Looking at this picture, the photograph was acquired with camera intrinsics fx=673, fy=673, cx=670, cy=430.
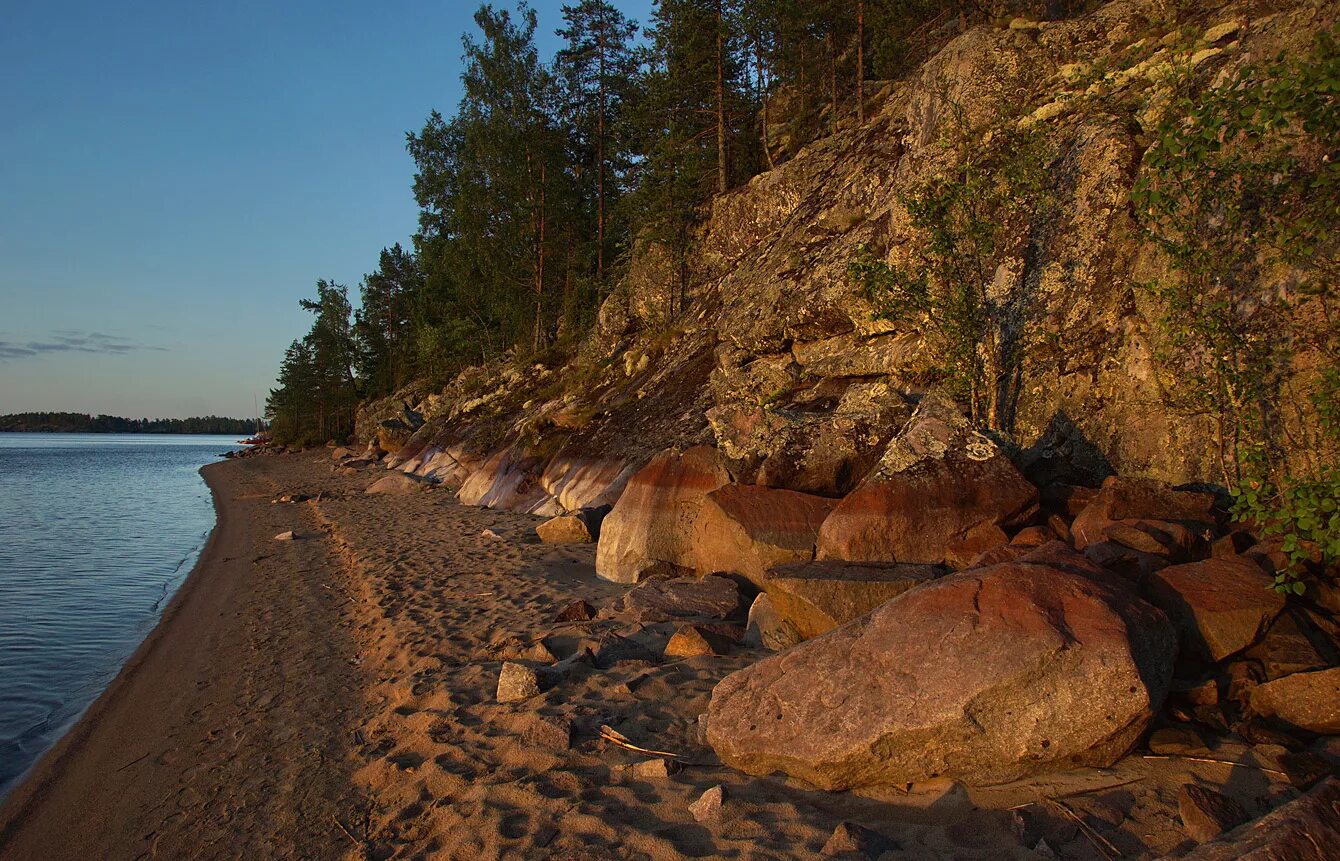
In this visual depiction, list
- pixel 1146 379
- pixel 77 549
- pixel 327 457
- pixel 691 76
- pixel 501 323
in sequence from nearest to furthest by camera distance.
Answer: pixel 1146 379, pixel 77 549, pixel 691 76, pixel 501 323, pixel 327 457

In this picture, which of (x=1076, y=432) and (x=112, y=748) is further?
(x=1076, y=432)

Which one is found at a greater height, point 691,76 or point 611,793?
point 691,76

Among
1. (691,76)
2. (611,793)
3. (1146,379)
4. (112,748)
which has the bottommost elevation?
(112,748)

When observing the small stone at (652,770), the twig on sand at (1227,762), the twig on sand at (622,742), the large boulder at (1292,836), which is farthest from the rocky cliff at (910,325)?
the large boulder at (1292,836)

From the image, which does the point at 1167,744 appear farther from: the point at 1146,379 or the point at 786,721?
the point at 1146,379

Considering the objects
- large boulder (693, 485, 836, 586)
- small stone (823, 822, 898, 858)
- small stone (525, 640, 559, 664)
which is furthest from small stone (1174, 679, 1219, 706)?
small stone (525, 640, 559, 664)

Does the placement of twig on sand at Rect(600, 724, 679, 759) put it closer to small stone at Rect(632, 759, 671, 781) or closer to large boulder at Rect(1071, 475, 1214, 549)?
small stone at Rect(632, 759, 671, 781)

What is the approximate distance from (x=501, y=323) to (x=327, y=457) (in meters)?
18.9

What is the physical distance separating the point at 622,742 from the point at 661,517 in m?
5.27

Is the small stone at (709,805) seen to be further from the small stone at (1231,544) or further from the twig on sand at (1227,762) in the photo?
the small stone at (1231,544)

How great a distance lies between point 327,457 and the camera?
1997 inches

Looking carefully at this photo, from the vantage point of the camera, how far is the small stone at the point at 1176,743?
13.7ft

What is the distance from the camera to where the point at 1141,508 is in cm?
648

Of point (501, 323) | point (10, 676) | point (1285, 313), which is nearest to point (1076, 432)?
point (1285, 313)
